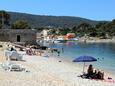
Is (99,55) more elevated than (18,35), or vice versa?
(18,35)

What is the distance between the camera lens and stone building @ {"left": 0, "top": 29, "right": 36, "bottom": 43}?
89.9 meters

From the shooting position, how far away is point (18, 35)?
90.6 metres

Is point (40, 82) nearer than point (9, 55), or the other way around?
point (40, 82)

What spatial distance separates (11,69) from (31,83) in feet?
17.8

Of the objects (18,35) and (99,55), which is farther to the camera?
(18,35)

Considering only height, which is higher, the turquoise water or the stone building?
the stone building

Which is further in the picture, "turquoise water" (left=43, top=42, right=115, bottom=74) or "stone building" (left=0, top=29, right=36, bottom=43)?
"stone building" (left=0, top=29, right=36, bottom=43)

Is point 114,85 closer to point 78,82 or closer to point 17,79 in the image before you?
point 78,82

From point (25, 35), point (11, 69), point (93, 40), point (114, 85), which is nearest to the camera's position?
point (114, 85)

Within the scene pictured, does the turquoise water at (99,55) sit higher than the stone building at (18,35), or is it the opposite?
the stone building at (18,35)

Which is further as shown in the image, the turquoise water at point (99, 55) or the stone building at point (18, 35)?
the stone building at point (18, 35)

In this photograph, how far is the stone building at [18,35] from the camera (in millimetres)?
89875

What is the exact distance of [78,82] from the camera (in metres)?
22.1

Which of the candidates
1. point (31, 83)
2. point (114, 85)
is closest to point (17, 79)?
point (31, 83)
